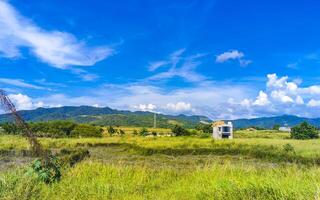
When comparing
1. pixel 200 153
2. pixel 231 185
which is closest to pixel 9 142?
pixel 200 153

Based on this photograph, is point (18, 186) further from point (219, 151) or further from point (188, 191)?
point (219, 151)

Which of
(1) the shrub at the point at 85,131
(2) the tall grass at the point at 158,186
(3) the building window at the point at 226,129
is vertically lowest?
(2) the tall grass at the point at 158,186

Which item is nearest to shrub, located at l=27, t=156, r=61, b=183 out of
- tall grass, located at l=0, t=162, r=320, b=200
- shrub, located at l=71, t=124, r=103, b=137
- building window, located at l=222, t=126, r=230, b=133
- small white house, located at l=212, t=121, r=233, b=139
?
tall grass, located at l=0, t=162, r=320, b=200

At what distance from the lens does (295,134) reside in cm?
8219

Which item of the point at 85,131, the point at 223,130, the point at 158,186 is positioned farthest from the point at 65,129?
the point at 158,186

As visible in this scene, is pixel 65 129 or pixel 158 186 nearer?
pixel 158 186

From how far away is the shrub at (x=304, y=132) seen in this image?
3196 inches

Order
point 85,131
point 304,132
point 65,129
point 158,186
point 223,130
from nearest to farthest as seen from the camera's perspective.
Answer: point 158,186, point 304,132, point 65,129, point 85,131, point 223,130

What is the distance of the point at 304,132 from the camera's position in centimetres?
8194

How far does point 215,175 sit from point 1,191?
512cm

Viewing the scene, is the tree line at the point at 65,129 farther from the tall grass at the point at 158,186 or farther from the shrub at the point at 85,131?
the tall grass at the point at 158,186

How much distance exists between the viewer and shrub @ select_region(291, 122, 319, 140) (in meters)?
81.2

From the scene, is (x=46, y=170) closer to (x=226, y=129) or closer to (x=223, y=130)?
(x=223, y=130)

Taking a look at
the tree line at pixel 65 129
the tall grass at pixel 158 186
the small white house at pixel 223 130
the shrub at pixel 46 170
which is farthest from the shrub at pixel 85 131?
the shrub at pixel 46 170
